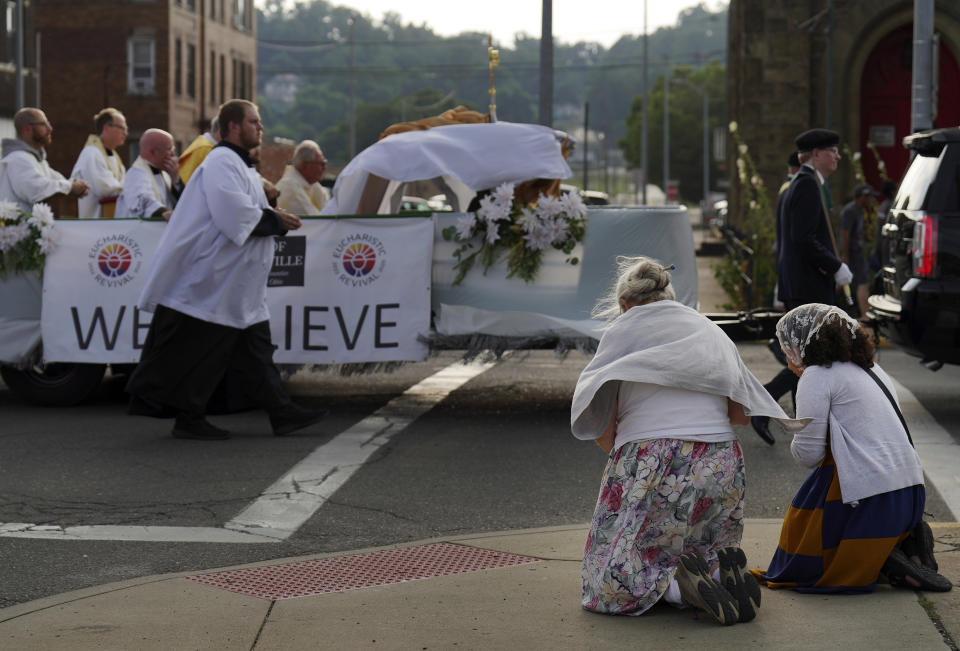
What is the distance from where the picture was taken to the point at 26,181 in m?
11.7

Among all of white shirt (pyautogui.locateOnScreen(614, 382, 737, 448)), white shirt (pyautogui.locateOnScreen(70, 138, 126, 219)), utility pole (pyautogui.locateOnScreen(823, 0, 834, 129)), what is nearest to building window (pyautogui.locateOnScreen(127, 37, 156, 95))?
utility pole (pyautogui.locateOnScreen(823, 0, 834, 129))

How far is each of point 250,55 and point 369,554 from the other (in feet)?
195

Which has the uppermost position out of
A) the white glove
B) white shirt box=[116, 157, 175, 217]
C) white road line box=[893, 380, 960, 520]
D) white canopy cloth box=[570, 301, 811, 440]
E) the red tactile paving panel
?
white shirt box=[116, 157, 175, 217]

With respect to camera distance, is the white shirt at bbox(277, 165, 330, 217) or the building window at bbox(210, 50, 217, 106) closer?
the white shirt at bbox(277, 165, 330, 217)

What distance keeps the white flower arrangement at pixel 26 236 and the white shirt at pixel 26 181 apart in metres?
0.43

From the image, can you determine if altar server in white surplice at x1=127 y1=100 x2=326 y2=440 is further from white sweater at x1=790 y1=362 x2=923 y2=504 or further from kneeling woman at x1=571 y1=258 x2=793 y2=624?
white sweater at x1=790 y1=362 x2=923 y2=504

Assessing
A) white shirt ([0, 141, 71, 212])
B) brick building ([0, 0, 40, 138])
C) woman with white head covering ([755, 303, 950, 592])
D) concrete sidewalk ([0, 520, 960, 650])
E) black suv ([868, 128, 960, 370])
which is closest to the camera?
concrete sidewalk ([0, 520, 960, 650])

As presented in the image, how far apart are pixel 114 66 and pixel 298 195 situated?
4419 cm

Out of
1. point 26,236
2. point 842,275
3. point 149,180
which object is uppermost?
point 149,180

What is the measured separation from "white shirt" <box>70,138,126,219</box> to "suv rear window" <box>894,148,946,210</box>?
606 cm

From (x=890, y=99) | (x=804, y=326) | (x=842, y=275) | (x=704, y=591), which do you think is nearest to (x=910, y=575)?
(x=704, y=591)

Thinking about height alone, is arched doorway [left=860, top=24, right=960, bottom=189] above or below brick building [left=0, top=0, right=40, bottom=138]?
below

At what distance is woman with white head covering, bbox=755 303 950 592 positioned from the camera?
5.48 metres

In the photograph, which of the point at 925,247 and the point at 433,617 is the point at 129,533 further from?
the point at 925,247
